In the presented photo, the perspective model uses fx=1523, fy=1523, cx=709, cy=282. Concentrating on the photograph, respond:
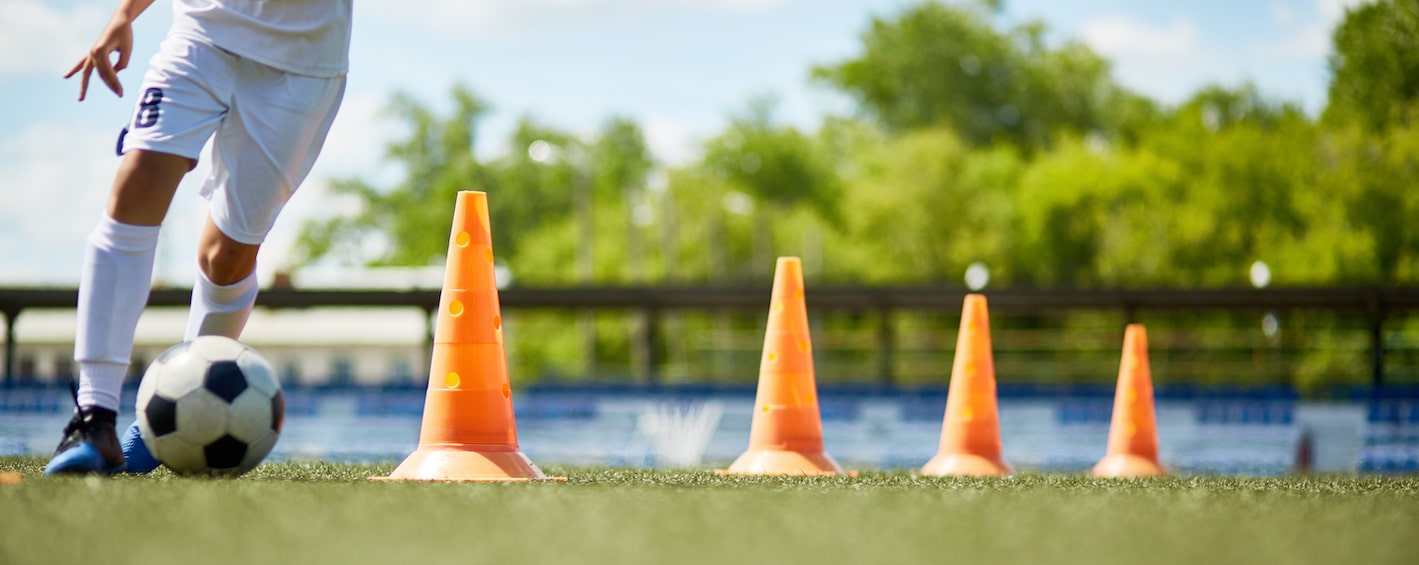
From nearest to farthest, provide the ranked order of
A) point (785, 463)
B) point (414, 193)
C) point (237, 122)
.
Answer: point (237, 122) → point (785, 463) → point (414, 193)

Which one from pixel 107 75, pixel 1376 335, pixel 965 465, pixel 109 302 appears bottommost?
pixel 965 465

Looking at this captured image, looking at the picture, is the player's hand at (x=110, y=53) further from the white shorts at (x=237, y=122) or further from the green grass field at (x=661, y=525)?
the green grass field at (x=661, y=525)

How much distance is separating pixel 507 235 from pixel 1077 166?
42638mm

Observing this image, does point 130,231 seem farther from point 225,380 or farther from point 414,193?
point 414,193

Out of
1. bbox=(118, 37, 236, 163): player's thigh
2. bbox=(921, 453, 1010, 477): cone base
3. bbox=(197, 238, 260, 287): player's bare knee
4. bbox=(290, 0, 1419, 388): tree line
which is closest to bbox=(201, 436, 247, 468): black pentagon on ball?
bbox=(197, 238, 260, 287): player's bare knee

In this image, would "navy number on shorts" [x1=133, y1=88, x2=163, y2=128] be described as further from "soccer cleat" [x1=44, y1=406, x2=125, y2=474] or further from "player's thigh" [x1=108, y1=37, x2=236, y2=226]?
"soccer cleat" [x1=44, y1=406, x2=125, y2=474]

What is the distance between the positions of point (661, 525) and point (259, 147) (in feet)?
7.85

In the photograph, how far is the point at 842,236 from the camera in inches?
2990

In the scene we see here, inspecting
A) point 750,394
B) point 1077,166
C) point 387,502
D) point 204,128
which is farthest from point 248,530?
point 1077,166

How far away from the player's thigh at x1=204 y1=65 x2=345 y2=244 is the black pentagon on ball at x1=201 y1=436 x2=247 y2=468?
2.68ft

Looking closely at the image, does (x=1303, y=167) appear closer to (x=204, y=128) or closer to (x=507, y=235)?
(x=204, y=128)

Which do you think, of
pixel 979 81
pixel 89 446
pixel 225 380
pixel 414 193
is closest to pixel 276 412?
pixel 225 380

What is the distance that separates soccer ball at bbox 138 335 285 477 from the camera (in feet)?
15.5

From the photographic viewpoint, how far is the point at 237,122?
512cm
